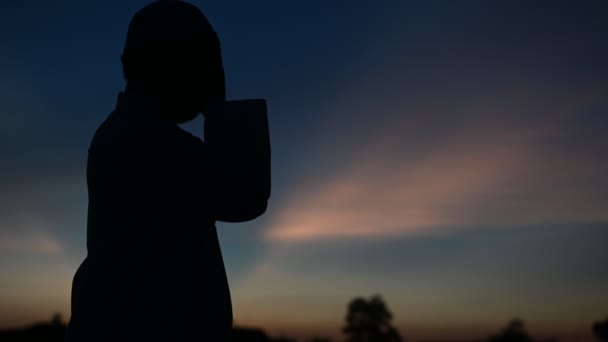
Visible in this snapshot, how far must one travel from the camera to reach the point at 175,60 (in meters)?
2.04

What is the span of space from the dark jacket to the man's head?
3.2 inches

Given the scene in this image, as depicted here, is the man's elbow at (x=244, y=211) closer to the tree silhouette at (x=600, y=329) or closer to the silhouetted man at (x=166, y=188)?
the silhouetted man at (x=166, y=188)

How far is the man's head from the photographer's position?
6.72 feet

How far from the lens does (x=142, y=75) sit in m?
2.09

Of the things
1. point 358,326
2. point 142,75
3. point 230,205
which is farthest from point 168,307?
point 358,326

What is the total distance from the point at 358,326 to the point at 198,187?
62.1 m

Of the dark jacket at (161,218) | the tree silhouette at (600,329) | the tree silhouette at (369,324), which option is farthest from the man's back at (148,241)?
the tree silhouette at (369,324)

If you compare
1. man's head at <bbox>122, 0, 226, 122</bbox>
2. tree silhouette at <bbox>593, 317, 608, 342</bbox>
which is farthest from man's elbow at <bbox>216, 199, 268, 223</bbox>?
tree silhouette at <bbox>593, 317, 608, 342</bbox>

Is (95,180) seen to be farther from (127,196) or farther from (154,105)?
(154,105)

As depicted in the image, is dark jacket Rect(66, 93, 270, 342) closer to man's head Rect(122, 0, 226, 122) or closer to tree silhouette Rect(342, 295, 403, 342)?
man's head Rect(122, 0, 226, 122)

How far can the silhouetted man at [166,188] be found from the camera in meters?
1.82

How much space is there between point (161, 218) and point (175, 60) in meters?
0.59

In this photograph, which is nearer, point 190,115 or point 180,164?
point 180,164

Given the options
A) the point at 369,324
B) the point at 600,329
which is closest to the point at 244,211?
the point at 600,329
